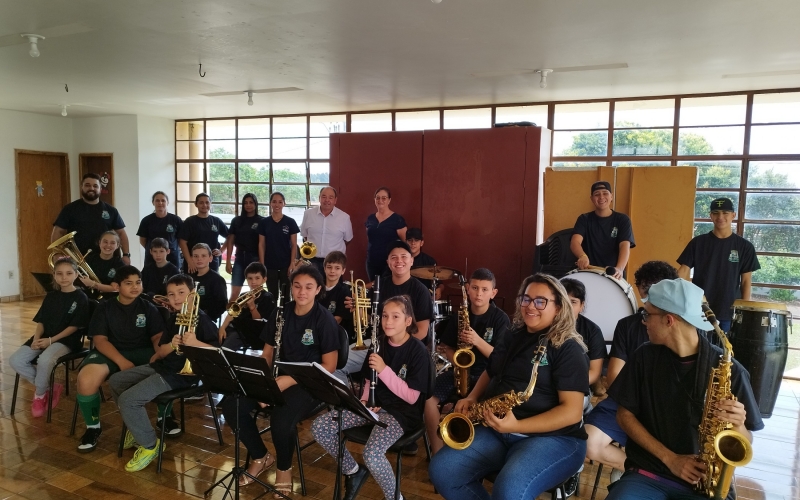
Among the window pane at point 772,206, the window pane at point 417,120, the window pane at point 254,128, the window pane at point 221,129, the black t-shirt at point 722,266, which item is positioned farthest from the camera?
the window pane at point 221,129

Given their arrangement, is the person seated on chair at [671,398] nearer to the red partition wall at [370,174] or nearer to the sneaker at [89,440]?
the sneaker at [89,440]

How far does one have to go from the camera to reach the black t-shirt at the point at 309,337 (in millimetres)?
3719

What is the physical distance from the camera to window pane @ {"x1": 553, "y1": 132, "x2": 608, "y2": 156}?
25.6 feet

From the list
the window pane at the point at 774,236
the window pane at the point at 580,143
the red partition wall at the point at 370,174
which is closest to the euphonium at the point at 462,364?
the red partition wall at the point at 370,174

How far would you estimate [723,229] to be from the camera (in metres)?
5.20

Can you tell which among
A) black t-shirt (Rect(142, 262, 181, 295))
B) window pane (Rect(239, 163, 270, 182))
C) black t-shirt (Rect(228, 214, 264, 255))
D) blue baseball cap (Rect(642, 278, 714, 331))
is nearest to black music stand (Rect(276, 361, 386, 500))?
blue baseball cap (Rect(642, 278, 714, 331))

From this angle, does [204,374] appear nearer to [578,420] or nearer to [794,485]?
[578,420]

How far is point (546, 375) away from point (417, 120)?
22.2 ft

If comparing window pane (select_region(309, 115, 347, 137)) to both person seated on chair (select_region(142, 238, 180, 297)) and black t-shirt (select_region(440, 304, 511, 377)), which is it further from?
black t-shirt (select_region(440, 304, 511, 377))

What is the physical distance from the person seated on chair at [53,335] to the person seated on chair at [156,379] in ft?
3.15

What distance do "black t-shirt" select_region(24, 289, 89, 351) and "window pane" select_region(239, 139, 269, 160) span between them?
5826mm

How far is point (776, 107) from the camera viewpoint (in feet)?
22.7

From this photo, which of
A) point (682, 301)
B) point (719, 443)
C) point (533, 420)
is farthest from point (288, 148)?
point (719, 443)

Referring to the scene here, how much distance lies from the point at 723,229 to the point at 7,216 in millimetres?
11010
